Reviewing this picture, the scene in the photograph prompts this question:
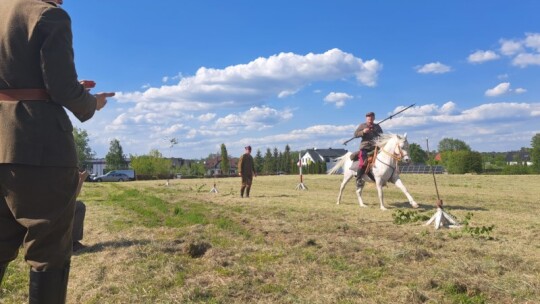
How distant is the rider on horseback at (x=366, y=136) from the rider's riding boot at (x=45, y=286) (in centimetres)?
1019

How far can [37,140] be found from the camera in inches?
94.3

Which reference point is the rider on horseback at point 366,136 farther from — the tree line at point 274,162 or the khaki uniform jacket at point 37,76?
the tree line at point 274,162

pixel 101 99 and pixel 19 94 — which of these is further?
pixel 101 99

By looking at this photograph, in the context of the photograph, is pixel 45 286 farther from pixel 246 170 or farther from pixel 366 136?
pixel 246 170

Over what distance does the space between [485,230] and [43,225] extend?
646cm

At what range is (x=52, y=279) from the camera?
2.49m

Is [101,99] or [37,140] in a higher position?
[101,99]

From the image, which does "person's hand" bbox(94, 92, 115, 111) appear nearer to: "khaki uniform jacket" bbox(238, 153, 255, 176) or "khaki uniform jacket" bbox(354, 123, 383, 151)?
"khaki uniform jacket" bbox(354, 123, 383, 151)

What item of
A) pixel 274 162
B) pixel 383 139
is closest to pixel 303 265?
pixel 383 139

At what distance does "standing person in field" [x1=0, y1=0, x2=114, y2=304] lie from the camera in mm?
2379

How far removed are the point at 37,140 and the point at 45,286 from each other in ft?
2.83

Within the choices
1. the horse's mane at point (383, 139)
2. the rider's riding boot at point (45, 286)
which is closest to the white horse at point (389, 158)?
the horse's mane at point (383, 139)

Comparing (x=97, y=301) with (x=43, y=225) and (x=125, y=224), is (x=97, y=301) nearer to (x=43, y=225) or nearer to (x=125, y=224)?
(x=43, y=225)

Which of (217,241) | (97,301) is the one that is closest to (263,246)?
(217,241)
